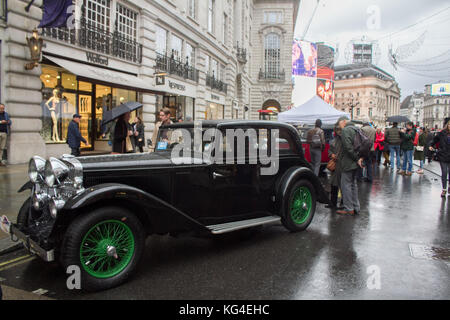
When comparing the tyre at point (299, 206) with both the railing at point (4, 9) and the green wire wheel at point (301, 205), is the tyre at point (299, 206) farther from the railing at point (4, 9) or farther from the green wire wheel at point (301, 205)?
the railing at point (4, 9)

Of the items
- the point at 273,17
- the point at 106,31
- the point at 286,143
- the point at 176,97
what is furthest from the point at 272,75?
the point at 286,143

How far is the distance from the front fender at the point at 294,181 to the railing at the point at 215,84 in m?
20.5

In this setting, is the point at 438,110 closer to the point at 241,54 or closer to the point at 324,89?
the point at 324,89

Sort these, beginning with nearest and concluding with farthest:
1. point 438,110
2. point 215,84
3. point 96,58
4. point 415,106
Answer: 1. point 96,58
2. point 215,84
3. point 438,110
4. point 415,106

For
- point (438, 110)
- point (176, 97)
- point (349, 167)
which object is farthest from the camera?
point (438, 110)

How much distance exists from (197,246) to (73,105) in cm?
1133

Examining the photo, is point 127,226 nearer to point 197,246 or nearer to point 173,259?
point 173,259

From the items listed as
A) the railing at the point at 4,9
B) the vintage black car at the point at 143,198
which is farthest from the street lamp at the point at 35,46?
the vintage black car at the point at 143,198

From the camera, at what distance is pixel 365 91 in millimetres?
125000

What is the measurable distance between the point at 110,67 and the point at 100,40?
113cm

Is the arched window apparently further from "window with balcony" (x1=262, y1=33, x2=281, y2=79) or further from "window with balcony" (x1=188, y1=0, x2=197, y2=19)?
"window with balcony" (x1=188, y1=0, x2=197, y2=19)

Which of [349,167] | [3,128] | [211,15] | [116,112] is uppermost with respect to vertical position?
[211,15]

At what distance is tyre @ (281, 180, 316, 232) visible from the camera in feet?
16.2

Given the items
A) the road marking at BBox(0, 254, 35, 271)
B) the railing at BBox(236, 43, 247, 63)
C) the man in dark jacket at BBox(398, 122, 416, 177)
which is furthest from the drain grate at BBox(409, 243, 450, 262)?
the railing at BBox(236, 43, 247, 63)
